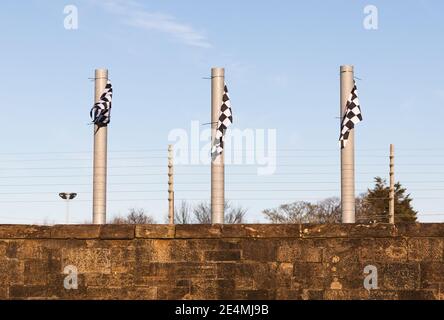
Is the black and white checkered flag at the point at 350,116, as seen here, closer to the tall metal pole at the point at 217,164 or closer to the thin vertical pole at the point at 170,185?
the tall metal pole at the point at 217,164

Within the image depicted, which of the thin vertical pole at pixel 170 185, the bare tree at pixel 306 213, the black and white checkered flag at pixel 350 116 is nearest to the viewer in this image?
the thin vertical pole at pixel 170 185

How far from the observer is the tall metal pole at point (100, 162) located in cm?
2125

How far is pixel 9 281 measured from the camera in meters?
10.8

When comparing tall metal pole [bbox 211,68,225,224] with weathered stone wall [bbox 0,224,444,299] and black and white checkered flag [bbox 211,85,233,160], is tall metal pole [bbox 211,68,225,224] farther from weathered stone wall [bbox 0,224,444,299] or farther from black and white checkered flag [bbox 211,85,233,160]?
weathered stone wall [bbox 0,224,444,299]

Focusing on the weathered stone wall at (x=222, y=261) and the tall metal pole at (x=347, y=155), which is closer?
the weathered stone wall at (x=222, y=261)

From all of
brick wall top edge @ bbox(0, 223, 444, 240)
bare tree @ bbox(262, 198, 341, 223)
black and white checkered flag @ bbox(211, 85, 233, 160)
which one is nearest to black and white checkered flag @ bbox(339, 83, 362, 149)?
black and white checkered flag @ bbox(211, 85, 233, 160)

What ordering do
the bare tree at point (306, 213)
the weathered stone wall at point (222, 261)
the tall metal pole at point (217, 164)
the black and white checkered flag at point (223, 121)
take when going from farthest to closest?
the bare tree at point (306, 213) → the tall metal pole at point (217, 164) → the black and white checkered flag at point (223, 121) → the weathered stone wall at point (222, 261)

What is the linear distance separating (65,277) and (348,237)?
3.74 meters

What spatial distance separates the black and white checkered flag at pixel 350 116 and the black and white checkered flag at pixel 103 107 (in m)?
6.12

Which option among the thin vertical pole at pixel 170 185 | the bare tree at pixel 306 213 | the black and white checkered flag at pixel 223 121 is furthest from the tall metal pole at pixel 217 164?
the bare tree at pixel 306 213

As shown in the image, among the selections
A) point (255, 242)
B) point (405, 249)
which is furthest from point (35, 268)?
point (405, 249)

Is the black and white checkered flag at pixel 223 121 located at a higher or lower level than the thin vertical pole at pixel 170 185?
higher

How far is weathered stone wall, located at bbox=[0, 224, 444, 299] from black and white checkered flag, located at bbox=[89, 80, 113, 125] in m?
10.7

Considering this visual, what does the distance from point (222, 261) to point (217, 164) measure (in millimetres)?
11011
